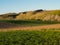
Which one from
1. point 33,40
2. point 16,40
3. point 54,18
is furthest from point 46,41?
point 54,18

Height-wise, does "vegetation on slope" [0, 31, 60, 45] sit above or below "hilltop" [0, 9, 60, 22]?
above

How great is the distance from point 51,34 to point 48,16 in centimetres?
3648

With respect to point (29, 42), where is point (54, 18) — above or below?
below

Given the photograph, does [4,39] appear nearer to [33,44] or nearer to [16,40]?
[16,40]

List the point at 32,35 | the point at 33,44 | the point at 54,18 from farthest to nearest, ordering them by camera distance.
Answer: the point at 54,18 < the point at 32,35 < the point at 33,44

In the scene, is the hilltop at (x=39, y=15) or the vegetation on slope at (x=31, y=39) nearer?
the vegetation on slope at (x=31, y=39)

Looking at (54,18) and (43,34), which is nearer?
(43,34)

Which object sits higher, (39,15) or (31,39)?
(31,39)

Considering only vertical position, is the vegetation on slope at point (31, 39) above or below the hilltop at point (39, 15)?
above

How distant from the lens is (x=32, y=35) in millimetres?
21031

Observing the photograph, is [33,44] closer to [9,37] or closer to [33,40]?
[33,40]

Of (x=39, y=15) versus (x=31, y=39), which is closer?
(x=31, y=39)

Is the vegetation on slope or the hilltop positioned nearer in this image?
the vegetation on slope

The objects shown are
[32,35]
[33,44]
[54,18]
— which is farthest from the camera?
[54,18]
